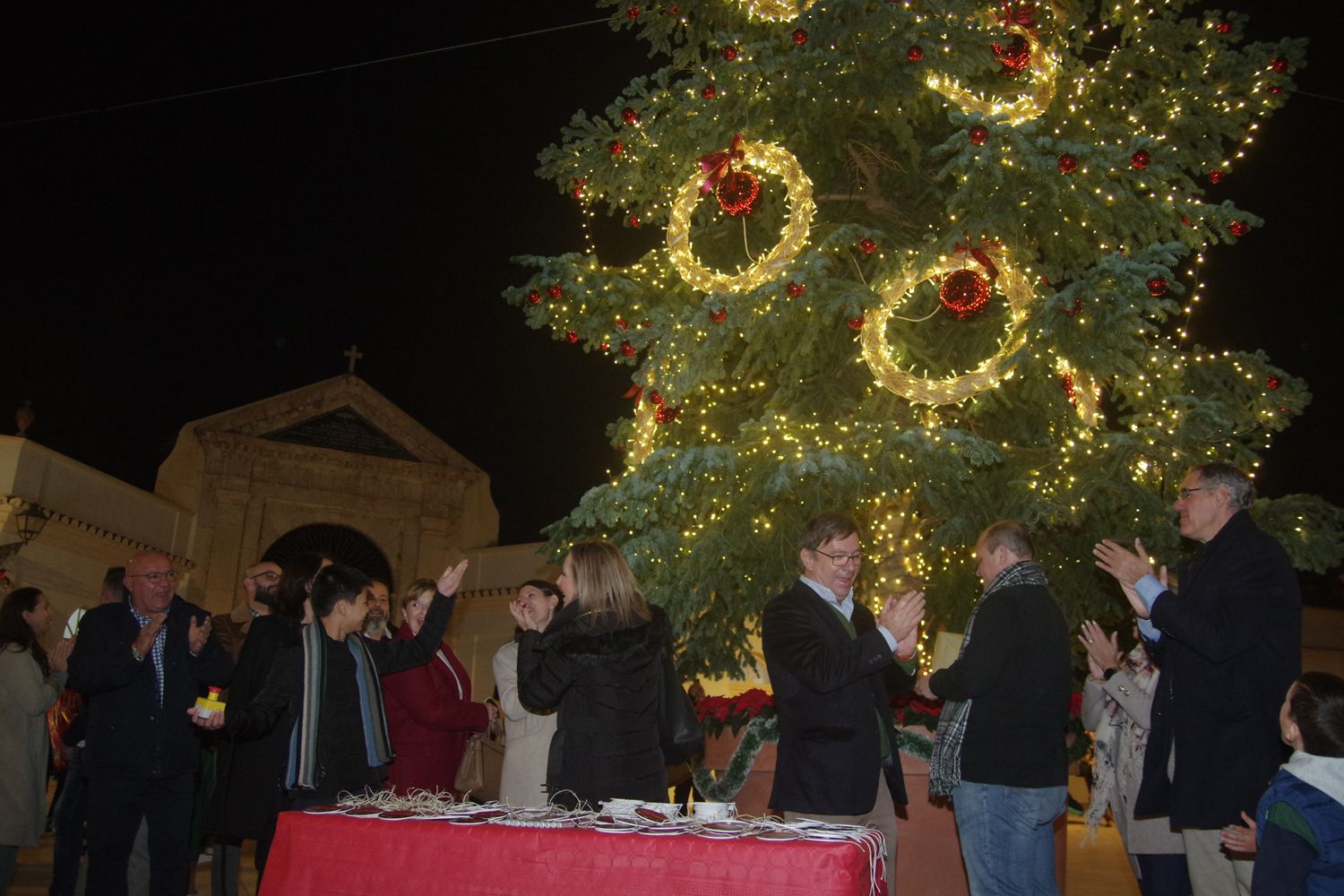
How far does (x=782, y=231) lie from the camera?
26.1 feet

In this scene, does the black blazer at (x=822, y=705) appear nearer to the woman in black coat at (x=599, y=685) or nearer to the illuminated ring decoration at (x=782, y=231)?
the woman in black coat at (x=599, y=685)

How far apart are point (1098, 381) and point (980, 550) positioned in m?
3.96

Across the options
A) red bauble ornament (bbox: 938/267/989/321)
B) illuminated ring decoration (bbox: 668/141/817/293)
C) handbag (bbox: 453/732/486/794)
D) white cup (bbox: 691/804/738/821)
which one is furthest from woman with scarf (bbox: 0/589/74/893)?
red bauble ornament (bbox: 938/267/989/321)

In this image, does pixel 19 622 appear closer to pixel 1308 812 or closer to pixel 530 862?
pixel 530 862

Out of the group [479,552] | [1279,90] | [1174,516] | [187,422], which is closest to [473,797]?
[1174,516]

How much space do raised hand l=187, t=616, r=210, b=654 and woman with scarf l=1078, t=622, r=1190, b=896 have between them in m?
3.97

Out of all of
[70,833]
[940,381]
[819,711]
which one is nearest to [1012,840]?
[819,711]

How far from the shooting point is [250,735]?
451 centimetres

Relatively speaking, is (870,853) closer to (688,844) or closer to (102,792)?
(688,844)

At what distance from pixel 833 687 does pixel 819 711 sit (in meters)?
0.17

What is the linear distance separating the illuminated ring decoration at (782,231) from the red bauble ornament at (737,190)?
0.10m

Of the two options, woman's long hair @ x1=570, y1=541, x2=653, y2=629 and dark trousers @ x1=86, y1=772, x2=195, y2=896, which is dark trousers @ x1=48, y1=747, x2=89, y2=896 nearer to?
dark trousers @ x1=86, y1=772, x2=195, y2=896

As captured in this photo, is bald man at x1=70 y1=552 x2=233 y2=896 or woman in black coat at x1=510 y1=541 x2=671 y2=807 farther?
bald man at x1=70 y1=552 x2=233 y2=896

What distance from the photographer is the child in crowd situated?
128 inches
